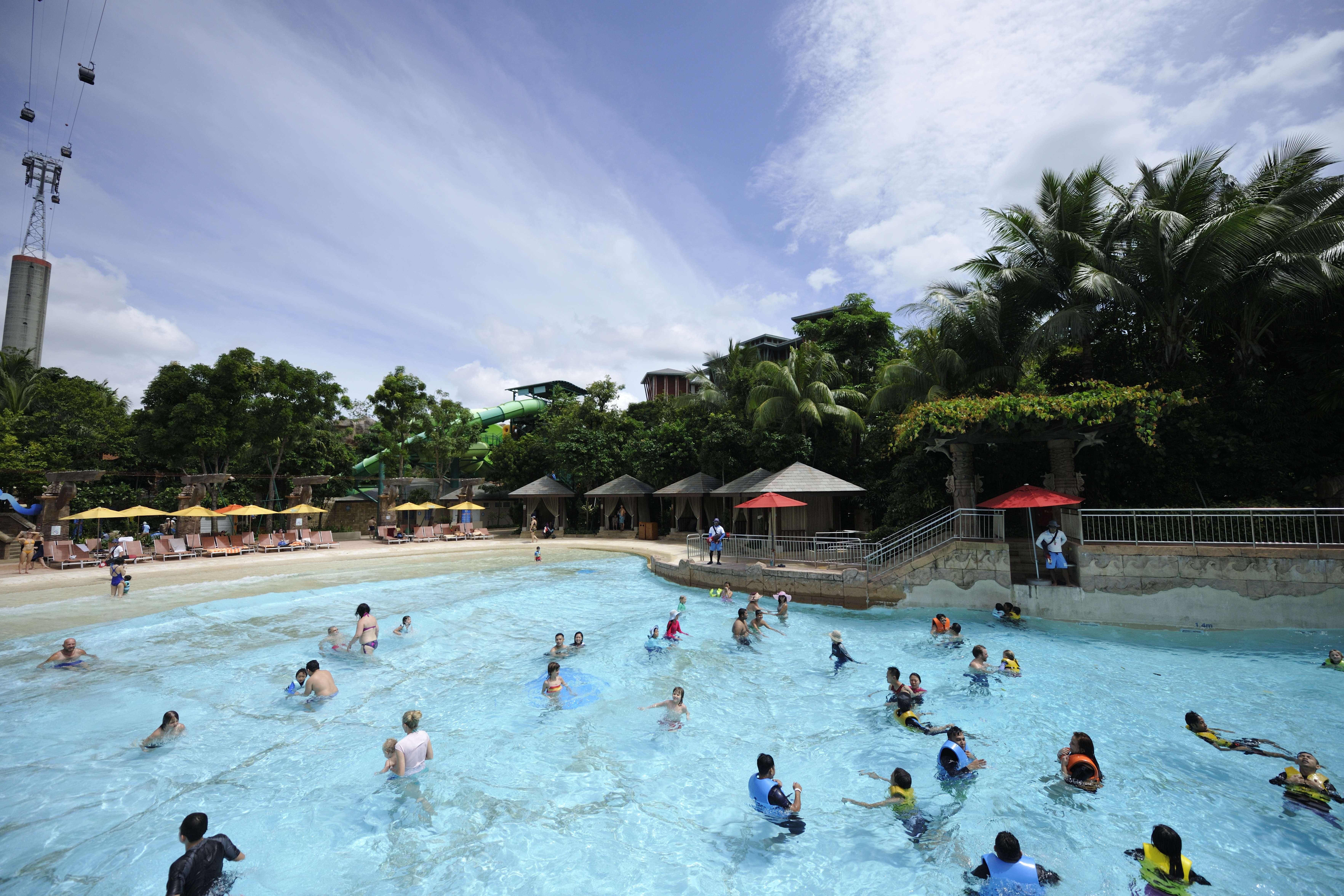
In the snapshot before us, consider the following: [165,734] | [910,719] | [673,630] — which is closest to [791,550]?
[673,630]

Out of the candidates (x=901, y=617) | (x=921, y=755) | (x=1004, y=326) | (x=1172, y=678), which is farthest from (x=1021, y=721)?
(x=1004, y=326)

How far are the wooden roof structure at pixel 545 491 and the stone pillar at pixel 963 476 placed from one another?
21218mm

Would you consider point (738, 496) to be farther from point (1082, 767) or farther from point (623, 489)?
point (1082, 767)

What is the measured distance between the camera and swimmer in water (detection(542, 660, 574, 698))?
9.16 metres

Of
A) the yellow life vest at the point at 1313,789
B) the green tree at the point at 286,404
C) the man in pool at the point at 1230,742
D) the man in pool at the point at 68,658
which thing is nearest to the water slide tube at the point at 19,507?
the green tree at the point at 286,404

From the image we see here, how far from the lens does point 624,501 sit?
100ft

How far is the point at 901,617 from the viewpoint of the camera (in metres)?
13.4

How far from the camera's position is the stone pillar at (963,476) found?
48.0ft

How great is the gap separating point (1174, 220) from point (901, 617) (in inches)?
459

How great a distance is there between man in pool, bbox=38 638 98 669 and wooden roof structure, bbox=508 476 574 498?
819 inches

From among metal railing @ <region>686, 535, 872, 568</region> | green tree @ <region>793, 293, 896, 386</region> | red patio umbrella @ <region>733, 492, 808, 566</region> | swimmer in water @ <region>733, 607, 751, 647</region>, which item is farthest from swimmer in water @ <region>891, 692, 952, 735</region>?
green tree @ <region>793, 293, 896, 386</region>

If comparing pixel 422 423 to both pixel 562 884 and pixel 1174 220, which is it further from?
pixel 1174 220

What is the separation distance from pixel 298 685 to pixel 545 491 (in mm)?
21599

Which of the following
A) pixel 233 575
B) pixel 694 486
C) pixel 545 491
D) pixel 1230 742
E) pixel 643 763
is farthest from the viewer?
pixel 545 491
